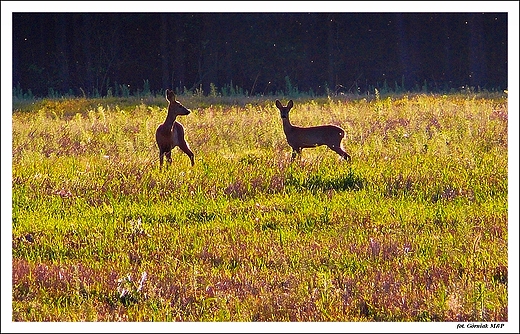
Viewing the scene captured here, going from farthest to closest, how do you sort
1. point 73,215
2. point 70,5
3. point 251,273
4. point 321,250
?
1. point 73,215
2. point 70,5
3. point 321,250
4. point 251,273

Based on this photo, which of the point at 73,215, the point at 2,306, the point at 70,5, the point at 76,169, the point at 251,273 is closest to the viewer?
the point at 2,306

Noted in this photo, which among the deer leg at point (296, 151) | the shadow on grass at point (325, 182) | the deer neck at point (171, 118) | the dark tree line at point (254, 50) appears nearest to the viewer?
the shadow on grass at point (325, 182)

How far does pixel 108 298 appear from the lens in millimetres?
5672

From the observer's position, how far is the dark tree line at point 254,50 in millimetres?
35000

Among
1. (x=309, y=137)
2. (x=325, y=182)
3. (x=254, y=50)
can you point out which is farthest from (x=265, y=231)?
(x=254, y=50)

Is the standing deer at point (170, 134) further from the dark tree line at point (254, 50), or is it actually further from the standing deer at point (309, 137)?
the dark tree line at point (254, 50)

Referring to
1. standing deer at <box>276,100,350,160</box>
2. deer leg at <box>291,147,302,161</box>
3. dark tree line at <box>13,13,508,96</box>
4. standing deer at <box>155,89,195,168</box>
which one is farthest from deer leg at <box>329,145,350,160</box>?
dark tree line at <box>13,13,508,96</box>

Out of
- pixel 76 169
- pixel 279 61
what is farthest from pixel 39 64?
pixel 76 169

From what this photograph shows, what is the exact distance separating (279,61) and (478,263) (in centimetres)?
3302

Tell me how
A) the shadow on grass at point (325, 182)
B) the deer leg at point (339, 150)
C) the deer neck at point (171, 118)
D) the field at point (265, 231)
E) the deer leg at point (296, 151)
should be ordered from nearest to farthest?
1. the field at point (265, 231)
2. the shadow on grass at point (325, 182)
3. the deer neck at point (171, 118)
4. the deer leg at point (296, 151)
5. the deer leg at point (339, 150)

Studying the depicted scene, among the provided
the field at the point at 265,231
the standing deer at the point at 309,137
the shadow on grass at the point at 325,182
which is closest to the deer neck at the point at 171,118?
the field at the point at 265,231

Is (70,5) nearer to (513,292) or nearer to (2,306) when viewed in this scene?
(2,306)

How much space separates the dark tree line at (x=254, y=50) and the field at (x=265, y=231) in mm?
23114

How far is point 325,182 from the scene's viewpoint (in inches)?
349
